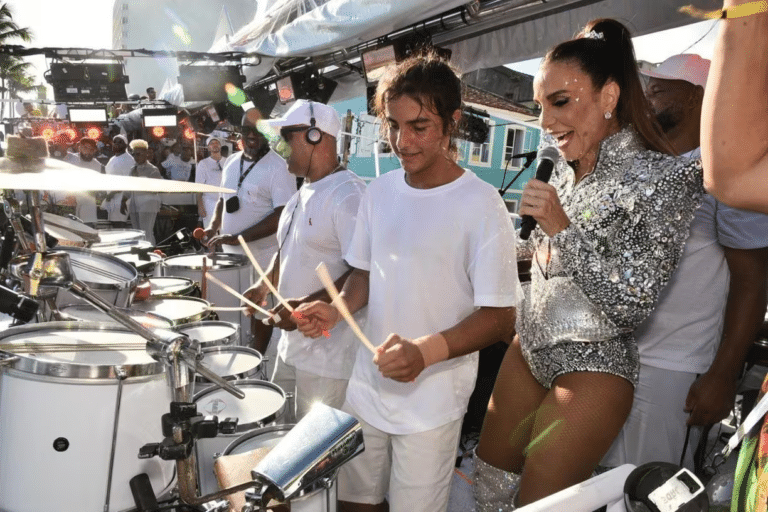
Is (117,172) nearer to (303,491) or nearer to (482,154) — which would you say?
(303,491)

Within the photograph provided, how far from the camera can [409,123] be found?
73.5 inches

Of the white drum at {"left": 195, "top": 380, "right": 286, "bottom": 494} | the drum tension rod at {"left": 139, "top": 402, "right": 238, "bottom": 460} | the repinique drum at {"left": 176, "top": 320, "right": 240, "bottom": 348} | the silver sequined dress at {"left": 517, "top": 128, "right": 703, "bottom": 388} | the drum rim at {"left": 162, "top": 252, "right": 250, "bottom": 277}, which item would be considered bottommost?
the white drum at {"left": 195, "top": 380, "right": 286, "bottom": 494}

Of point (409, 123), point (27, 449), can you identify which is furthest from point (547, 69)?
point (27, 449)

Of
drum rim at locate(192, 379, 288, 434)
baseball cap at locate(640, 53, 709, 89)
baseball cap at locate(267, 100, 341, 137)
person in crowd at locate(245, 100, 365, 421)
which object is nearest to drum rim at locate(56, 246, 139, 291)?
person in crowd at locate(245, 100, 365, 421)

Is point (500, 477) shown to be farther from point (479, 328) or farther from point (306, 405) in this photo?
point (306, 405)

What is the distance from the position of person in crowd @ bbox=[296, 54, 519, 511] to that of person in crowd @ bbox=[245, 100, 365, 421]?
0.73 m

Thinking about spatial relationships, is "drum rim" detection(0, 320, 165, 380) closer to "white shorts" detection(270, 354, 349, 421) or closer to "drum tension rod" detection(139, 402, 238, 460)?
"drum tension rod" detection(139, 402, 238, 460)

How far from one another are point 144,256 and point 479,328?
13.3ft

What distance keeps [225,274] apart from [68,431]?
3.04m

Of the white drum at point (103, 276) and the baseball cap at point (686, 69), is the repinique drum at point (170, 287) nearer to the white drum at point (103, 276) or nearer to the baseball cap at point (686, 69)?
the white drum at point (103, 276)

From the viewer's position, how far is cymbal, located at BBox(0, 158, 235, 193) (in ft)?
6.26

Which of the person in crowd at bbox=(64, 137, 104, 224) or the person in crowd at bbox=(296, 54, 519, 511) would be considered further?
the person in crowd at bbox=(64, 137, 104, 224)

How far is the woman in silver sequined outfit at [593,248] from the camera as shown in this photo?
143 cm

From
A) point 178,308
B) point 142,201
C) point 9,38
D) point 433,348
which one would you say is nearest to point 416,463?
point 433,348
